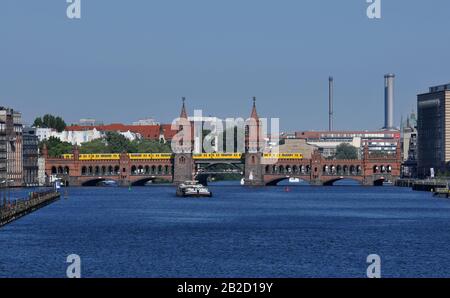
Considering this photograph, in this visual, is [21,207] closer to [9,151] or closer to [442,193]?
[442,193]

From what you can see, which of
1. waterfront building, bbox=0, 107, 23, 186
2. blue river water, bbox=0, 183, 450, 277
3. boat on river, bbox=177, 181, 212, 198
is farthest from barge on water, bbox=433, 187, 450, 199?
waterfront building, bbox=0, 107, 23, 186

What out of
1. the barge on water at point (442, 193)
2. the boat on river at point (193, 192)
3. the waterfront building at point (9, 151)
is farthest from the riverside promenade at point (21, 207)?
the barge on water at point (442, 193)

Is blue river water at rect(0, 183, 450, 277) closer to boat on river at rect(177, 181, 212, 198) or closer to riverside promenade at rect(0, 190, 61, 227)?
riverside promenade at rect(0, 190, 61, 227)

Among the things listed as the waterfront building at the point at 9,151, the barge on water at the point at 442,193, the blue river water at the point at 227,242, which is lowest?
the barge on water at the point at 442,193

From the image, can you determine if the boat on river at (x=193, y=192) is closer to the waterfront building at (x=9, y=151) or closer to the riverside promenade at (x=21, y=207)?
the riverside promenade at (x=21, y=207)

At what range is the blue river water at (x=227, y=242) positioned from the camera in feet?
168

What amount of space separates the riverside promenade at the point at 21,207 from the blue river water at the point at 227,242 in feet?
3.09

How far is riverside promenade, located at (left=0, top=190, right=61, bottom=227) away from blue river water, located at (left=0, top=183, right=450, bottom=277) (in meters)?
0.94

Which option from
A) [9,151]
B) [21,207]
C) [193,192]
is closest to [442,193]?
[193,192]

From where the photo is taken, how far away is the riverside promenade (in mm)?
86350

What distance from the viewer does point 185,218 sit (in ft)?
315
